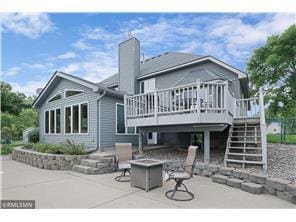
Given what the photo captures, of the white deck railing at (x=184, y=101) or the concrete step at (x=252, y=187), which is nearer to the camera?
the concrete step at (x=252, y=187)

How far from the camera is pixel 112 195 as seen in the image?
4.67 m

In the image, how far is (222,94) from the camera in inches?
260

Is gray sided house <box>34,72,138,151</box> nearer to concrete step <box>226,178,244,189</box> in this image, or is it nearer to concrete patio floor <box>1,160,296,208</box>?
concrete patio floor <box>1,160,296,208</box>

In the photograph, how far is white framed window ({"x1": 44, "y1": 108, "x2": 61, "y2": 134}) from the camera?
1148 cm

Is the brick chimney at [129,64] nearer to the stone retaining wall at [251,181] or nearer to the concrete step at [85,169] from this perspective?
the concrete step at [85,169]

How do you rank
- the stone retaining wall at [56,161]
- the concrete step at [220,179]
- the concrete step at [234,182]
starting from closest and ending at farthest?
the concrete step at [234,182], the concrete step at [220,179], the stone retaining wall at [56,161]

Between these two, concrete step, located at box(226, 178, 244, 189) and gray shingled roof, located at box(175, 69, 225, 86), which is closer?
concrete step, located at box(226, 178, 244, 189)

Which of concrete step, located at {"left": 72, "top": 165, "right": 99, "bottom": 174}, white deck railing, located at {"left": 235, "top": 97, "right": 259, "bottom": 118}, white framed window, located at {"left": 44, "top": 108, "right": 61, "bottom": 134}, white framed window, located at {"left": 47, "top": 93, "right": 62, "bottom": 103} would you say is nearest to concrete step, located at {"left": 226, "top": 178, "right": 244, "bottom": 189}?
white deck railing, located at {"left": 235, "top": 97, "right": 259, "bottom": 118}

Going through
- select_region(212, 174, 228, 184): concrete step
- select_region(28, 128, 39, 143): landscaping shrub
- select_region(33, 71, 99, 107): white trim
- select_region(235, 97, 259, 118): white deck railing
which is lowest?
select_region(212, 174, 228, 184): concrete step

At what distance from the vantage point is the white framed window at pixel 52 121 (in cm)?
1148

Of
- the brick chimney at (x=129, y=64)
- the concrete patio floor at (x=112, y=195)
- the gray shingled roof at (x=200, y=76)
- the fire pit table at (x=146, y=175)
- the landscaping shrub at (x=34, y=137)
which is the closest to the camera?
the concrete patio floor at (x=112, y=195)

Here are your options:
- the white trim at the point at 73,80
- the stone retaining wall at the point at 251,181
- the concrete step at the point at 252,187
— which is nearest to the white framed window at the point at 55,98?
the white trim at the point at 73,80

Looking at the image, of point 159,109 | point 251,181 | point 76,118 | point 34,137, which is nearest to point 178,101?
point 159,109
